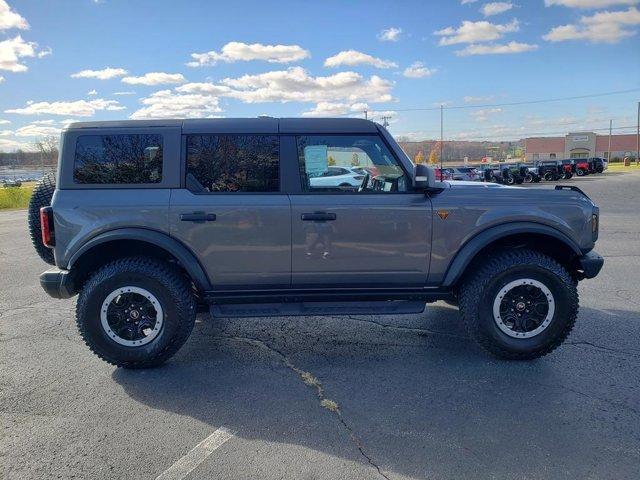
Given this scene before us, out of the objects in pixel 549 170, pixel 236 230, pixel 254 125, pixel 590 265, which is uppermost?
pixel 549 170

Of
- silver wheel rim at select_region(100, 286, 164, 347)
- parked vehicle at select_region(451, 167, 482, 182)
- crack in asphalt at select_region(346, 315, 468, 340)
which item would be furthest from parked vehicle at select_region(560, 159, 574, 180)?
silver wheel rim at select_region(100, 286, 164, 347)

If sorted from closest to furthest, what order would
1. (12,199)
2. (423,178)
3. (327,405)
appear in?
(327,405)
(423,178)
(12,199)

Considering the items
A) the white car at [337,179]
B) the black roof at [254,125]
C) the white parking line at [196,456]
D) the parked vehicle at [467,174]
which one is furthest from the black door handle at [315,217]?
the parked vehicle at [467,174]

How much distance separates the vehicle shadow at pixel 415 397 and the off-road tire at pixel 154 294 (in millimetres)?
169

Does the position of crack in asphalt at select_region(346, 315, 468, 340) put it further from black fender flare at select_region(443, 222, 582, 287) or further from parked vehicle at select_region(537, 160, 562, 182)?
parked vehicle at select_region(537, 160, 562, 182)

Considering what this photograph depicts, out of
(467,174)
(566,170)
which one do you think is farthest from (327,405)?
(566,170)

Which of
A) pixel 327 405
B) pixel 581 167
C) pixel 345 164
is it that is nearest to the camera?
pixel 327 405

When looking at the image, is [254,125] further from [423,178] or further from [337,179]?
[423,178]

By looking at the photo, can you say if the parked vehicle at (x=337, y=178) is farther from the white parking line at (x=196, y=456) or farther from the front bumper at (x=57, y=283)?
the front bumper at (x=57, y=283)

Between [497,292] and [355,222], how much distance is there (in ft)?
4.48

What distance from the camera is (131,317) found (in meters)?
4.00

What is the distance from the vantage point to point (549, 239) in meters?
4.20

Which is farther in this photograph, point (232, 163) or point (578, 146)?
point (578, 146)

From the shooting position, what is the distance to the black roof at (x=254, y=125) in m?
4.02
